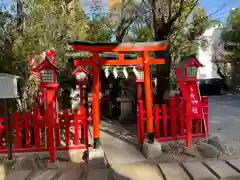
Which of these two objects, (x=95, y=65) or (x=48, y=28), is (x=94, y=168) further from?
(x=48, y=28)

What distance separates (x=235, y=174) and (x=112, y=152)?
269cm

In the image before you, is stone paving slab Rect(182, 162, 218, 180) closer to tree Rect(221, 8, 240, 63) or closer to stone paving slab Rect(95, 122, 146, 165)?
stone paving slab Rect(95, 122, 146, 165)

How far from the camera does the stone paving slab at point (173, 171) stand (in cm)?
470

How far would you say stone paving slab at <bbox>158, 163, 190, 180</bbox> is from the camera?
4.70 m

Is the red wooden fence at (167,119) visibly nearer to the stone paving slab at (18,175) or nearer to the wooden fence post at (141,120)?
the wooden fence post at (141,120)

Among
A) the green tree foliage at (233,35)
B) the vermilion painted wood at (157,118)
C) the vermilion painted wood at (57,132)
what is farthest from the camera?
the green tree foliage at (233,35)

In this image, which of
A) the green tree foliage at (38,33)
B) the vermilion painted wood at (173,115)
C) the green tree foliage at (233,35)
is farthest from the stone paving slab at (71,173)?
the green tree foliage at (233,35)

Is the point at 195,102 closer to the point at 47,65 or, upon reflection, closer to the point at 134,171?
the point at 134,171

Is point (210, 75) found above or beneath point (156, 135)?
above

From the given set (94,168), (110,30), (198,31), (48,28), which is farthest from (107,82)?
(94,168)

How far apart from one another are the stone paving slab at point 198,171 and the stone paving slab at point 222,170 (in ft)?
0.36

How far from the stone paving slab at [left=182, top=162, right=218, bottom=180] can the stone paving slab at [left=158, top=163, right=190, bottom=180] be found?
0.11m

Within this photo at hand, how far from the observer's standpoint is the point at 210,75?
27.9 m

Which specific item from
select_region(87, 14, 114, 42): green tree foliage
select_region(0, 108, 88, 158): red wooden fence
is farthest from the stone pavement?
select_region(87, 14, 114, 42): green tree foliage
